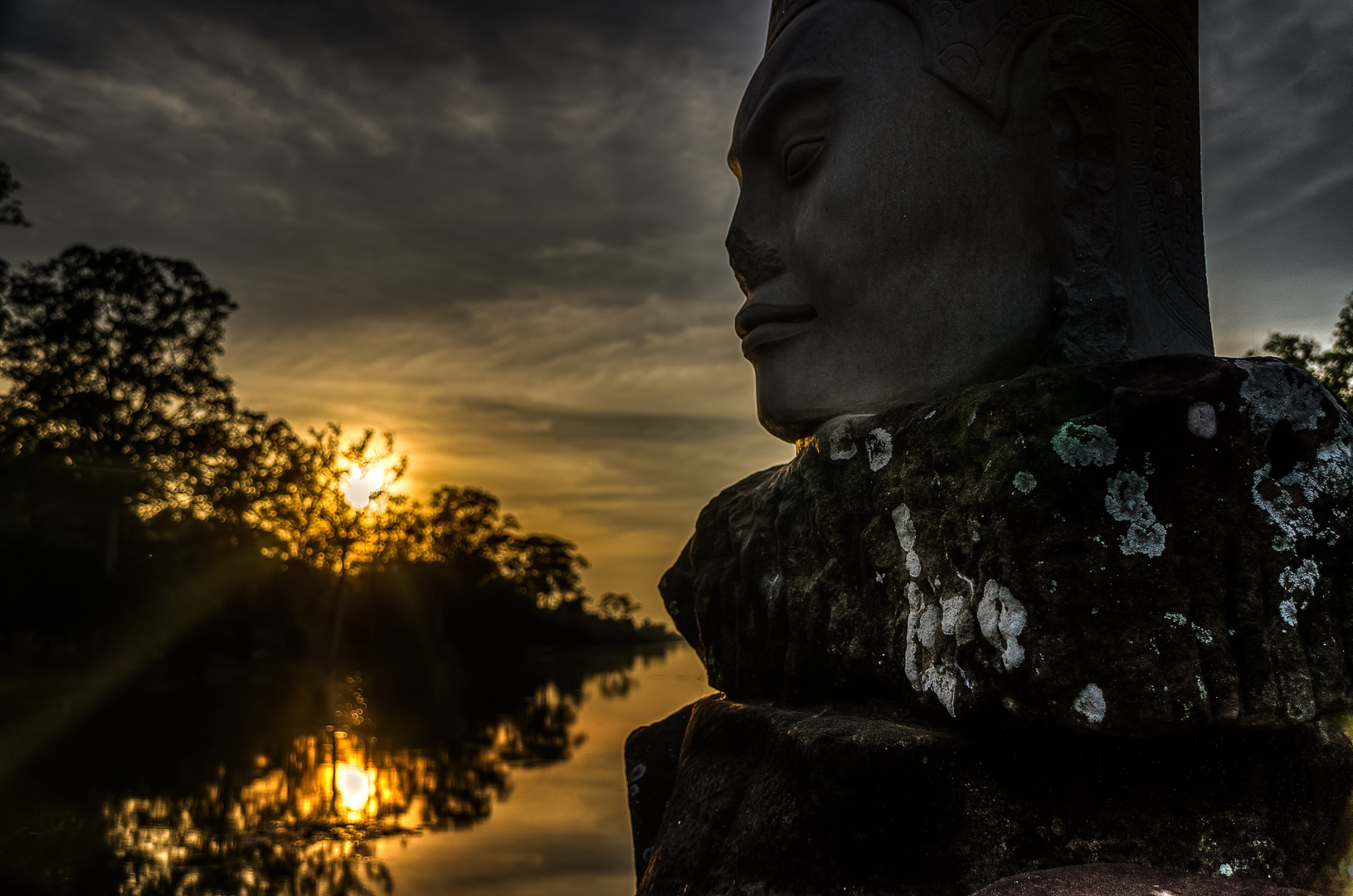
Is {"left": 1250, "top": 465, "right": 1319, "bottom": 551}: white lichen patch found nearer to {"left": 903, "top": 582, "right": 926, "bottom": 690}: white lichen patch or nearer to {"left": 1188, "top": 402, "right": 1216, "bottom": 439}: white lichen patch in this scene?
{"left": 1188, "top": 402, "right": 1216, "bottom": 439}: white lichen patch

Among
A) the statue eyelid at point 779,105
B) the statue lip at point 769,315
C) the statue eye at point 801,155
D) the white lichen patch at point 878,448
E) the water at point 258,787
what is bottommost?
the water at point 258,787

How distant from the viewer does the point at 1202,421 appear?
1.65 meters

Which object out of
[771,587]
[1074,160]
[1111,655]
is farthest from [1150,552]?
[1074,160]

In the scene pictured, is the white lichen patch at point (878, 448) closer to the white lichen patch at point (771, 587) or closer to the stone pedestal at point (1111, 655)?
the stone pedestal at point (1111, 655)

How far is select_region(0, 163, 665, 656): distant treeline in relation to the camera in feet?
42.2

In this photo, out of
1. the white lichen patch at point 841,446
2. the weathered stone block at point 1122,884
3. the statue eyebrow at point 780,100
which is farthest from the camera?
the statue eyebrow at point 780,100

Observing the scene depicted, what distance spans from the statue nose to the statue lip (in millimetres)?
111

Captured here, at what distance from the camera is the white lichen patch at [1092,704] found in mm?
1585

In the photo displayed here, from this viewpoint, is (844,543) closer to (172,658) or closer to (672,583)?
(672,583)

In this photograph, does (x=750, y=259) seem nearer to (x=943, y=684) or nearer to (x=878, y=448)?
(x=878, y=448)

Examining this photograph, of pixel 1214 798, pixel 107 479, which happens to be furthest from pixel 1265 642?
pixel 107 479

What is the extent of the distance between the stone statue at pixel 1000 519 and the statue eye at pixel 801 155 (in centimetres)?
1

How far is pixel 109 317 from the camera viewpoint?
2036 cm

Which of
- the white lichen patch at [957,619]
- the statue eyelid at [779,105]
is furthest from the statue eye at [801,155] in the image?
the white lichen patch at [957,619]
